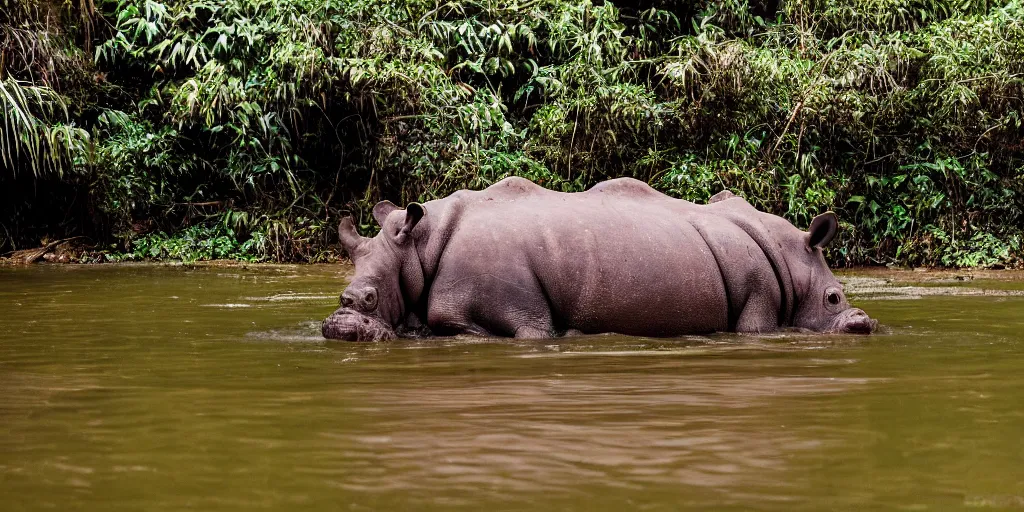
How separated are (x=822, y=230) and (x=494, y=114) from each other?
7693 mm

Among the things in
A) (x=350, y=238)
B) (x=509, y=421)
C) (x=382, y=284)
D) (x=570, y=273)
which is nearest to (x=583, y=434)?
(x=509, y=421)

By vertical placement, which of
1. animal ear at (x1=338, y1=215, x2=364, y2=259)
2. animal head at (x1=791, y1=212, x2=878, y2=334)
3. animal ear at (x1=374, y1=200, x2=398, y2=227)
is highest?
animal ear at (x1=374, y1=200, x2=398, y2=227)

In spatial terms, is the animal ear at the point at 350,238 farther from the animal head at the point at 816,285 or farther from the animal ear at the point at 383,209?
the animal head at the point at 816,285

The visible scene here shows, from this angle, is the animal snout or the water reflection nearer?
the water reflection

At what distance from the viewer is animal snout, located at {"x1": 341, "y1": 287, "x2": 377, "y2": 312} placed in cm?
697

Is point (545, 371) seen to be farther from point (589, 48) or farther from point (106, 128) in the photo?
point (106, 128)

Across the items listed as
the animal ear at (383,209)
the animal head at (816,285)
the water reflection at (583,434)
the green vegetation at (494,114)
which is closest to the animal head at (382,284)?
the animal ear at (383,209)

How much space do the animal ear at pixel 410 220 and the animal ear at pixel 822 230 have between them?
236cm

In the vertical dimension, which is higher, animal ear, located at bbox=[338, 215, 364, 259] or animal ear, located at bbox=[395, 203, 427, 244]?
animal ear, located at bbox=[395, 203, 427, 244]

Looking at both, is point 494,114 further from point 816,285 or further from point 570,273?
point 570,273

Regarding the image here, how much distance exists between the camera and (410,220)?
280 inches

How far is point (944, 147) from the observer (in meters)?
14.3

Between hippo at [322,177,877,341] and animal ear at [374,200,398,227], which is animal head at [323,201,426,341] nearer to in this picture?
hippo at [322,177,877,341]

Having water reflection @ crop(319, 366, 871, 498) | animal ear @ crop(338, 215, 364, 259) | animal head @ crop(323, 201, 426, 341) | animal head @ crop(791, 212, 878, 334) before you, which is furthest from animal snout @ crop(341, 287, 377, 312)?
animal head @ crop(791, 212, 878, 334)
